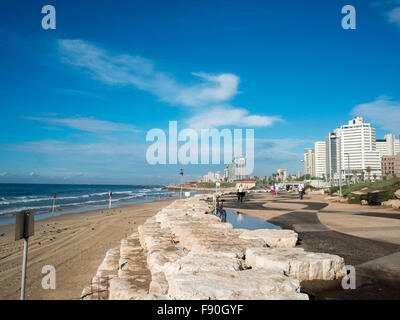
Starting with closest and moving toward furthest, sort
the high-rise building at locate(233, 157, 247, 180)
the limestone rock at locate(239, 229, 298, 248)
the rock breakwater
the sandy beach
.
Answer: the rock breakwater → the sandy beach → the limestone rock at locate(239, 229, 298, 248) → the high-rise building at locate(233, 157, 247, 180)

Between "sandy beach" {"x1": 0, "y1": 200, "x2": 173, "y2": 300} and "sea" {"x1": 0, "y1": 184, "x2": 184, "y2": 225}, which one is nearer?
"sandy beach" {"x1": 0, "y1": 200, "x2": 173, "y2": 300}

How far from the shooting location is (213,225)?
7527mm

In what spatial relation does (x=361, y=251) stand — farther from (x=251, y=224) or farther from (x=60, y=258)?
(x=60, y=258)

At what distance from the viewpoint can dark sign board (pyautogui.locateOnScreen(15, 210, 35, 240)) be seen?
4664mm

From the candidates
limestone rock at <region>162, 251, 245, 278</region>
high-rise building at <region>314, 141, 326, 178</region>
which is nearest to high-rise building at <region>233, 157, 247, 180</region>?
high-rise building at <region>314, 141, 326, 178</region>

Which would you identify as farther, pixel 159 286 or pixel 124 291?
pixel 124 291

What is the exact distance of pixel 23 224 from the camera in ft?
15.6

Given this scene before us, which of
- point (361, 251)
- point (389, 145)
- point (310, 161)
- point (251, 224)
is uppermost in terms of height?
point (389, 145)

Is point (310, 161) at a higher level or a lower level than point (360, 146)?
lower

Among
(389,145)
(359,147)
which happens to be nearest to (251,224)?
(359,147)

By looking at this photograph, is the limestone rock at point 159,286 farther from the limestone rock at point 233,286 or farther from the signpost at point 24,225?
the signpost at point 24,225

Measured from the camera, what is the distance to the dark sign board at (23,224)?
15.3 feet

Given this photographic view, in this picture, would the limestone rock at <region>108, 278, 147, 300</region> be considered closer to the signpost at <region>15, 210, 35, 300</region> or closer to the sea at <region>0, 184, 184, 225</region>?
the signpost at <region>15, 210, 35, 300</region>
